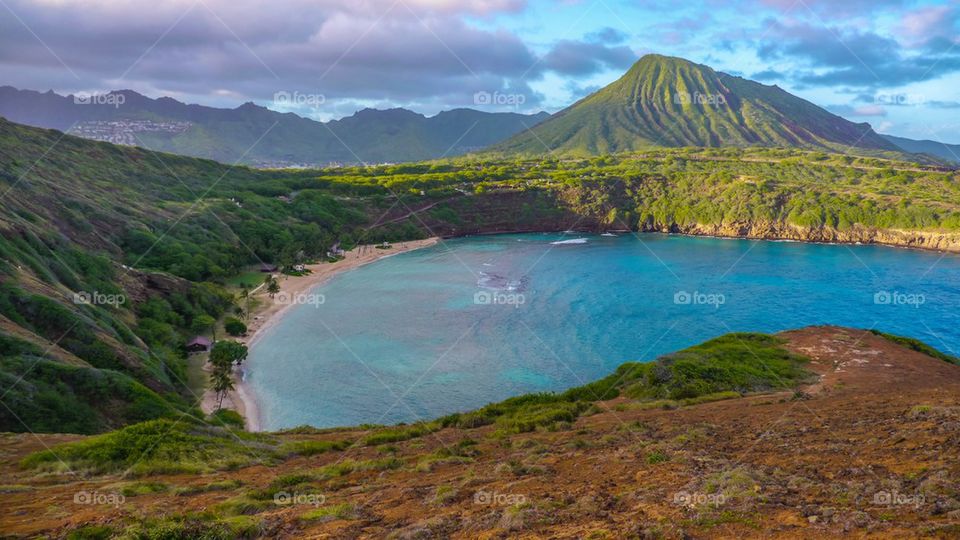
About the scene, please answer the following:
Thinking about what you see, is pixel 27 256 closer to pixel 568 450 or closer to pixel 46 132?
pixel 568 450

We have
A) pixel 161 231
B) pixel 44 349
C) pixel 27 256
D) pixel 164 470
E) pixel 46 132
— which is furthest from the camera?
pixel 46 132

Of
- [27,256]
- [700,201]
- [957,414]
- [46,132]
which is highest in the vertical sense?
[46,132]

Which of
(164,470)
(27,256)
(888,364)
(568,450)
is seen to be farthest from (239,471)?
(888,364)

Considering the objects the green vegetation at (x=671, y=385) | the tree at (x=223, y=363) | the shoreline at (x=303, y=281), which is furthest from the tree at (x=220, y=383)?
the green vegetation at (x=671, y=385)

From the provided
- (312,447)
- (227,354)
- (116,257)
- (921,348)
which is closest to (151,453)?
(312,447)

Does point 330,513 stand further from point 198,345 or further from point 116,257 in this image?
point 116,257

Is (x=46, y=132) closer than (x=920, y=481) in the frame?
No
